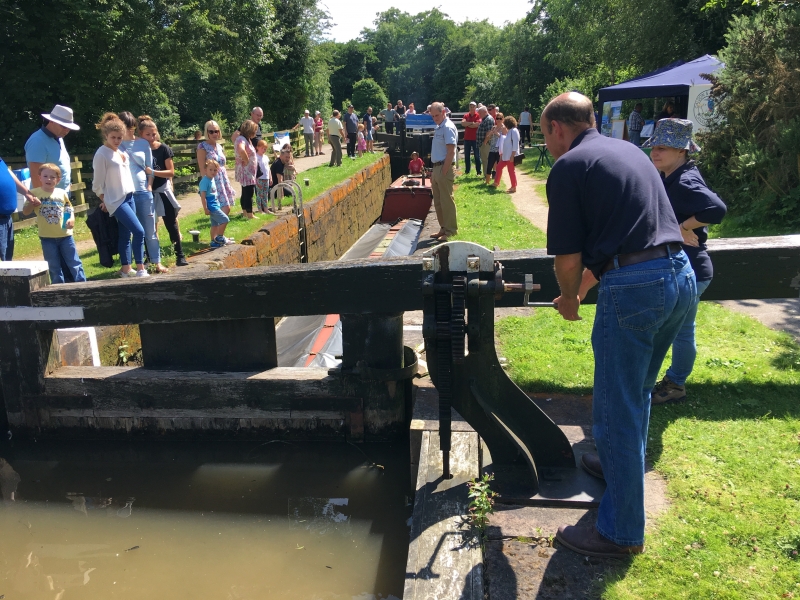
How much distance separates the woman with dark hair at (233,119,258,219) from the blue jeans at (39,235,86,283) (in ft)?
15.4

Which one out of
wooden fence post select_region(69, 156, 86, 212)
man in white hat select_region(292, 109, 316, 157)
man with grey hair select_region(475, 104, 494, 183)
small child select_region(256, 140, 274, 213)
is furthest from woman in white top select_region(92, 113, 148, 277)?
man in white hat select_region(292, 109, 316, 157)

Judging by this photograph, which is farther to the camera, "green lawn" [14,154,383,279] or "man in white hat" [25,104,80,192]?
"green lawn" [14,154,383,279]

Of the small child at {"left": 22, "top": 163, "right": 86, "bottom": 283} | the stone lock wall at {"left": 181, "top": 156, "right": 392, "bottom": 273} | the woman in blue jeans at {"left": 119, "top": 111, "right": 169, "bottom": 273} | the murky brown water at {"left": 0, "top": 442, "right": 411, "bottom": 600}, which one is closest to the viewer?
the murky brown water at {"left": 0, "top": 442, "right": 411, "bottom": 600}

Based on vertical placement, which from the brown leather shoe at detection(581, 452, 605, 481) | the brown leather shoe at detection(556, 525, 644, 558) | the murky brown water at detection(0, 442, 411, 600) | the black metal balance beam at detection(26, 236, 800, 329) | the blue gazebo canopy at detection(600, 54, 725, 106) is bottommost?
the murky brown water at detection(0, 442, 411, 600)

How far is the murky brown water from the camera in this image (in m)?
3.83

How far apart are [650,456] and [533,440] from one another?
28.0 inches

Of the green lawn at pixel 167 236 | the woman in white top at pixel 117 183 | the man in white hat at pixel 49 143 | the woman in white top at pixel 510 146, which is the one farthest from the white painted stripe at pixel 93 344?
the woman in white top at pixel 510 146

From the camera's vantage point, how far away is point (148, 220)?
736 cm

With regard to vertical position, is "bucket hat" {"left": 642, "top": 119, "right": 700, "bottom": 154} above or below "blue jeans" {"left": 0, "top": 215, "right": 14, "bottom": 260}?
above

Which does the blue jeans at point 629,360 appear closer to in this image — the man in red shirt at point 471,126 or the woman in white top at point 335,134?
the man in red shirt at point 471,126

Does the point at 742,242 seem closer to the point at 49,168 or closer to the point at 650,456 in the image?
the point at 650,456

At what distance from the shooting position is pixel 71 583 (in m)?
3.87

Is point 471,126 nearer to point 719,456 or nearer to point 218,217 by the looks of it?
point 218,217

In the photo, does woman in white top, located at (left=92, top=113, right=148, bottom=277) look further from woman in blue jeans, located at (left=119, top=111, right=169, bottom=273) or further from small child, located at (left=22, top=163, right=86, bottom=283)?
small child, located at (left=22, top=163, right=86, bottom=283)
